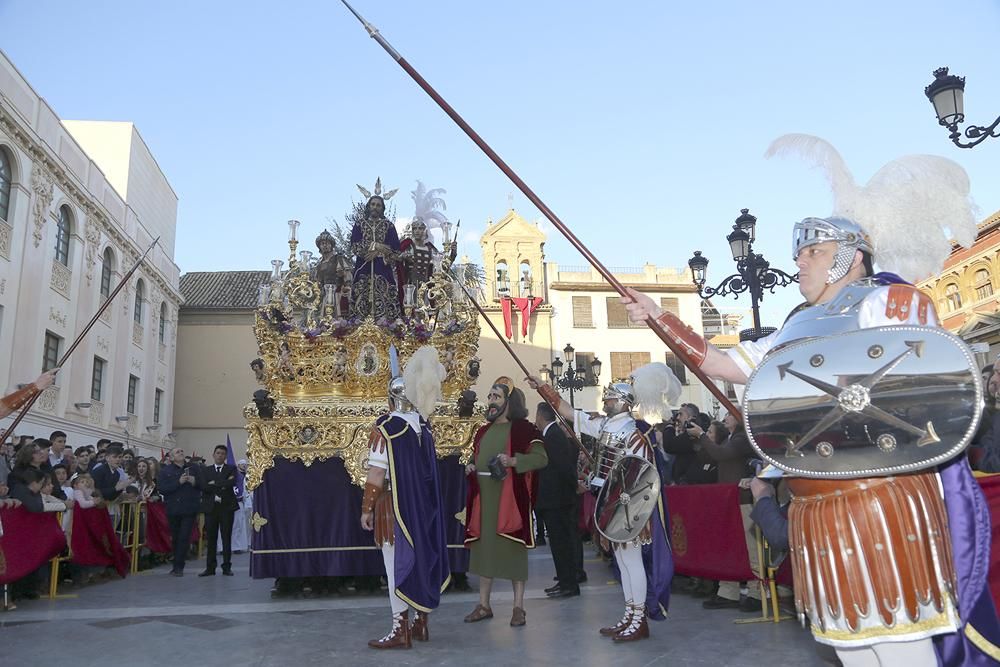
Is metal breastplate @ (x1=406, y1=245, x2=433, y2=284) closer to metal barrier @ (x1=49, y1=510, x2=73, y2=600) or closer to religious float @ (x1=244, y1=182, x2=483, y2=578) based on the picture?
religious float @ (x1=244, y1=182, x2=483, y2=578)

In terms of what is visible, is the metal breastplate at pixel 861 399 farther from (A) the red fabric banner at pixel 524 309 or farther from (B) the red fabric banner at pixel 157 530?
(A) the red fabric banner at pixel 524 309

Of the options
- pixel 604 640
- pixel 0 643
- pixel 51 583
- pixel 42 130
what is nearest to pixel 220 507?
pixel 51 583

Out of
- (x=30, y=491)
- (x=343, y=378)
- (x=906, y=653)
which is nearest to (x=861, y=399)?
(x=906, y=653)

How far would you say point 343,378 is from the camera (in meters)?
8.70

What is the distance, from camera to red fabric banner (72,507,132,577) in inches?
371

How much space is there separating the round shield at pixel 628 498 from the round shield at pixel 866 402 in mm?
3376

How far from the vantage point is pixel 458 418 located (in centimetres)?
856

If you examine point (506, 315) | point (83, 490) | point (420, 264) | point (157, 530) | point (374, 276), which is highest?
point (506, 315)

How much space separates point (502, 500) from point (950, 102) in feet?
21.6

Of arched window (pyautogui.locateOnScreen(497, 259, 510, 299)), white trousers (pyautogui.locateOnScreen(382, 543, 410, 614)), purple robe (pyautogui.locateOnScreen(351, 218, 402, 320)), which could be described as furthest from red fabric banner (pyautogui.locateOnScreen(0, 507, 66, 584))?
arched window (pyautogui.locateOnScreen(497, 259, 510, 299))

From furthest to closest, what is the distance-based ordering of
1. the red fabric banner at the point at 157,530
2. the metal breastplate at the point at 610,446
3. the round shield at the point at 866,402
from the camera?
the red fabric banner at the point at 157,530, the metal breastplate at the point at 610,446, the round shield at the point at 866,402

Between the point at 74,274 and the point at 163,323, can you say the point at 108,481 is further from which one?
the point at 163,323

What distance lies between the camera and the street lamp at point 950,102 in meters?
7.79

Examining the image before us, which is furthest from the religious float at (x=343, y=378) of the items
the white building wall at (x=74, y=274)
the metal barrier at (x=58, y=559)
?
the white building wall at (x=74, y=274)
